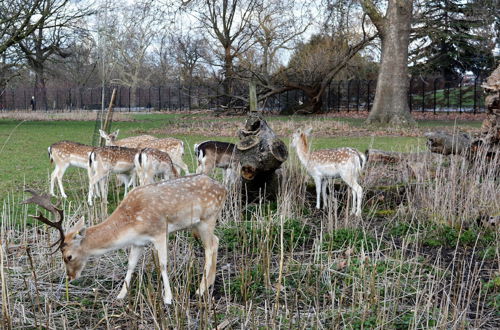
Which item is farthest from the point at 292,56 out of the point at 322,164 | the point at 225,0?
the point at 322,164

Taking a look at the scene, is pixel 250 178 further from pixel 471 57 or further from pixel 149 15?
pixel 471 57

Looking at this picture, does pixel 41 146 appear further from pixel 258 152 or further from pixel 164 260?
pixel 164 260

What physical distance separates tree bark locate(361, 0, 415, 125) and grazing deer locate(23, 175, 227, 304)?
56.4 feet

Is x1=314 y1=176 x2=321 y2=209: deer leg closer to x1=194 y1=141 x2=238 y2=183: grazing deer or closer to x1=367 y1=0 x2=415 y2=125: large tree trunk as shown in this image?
x1=194 y1=141 x2=238 y2=183: grazing deer

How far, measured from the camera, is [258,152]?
686 centimetres

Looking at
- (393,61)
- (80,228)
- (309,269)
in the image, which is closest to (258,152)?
(309,269)

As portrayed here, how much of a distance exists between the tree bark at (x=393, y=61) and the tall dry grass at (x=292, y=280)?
14724 mm

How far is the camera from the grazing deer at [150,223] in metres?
4.21

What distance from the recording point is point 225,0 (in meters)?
38.1

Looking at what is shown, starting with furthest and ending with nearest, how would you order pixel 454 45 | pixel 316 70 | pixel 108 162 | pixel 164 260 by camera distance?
pixel 454 45
pixel 316 70
pixel 108 162
pixel 164 260

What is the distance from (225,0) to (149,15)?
52.9 ft

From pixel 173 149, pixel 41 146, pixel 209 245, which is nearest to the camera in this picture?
pixel 209 245

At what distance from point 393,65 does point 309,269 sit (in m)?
18.6

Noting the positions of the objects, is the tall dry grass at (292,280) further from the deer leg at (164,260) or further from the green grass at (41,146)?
the green grass at (41,146)
